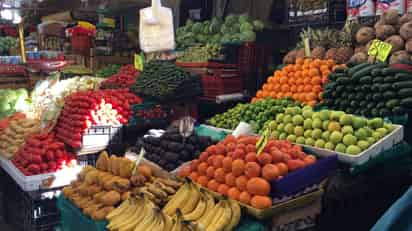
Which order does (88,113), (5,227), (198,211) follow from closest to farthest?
(198,211) → (88,113) → (5,227)

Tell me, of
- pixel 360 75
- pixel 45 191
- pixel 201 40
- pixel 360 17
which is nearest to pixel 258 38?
pixel 201 40

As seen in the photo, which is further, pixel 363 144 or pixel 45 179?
pixel 45 179

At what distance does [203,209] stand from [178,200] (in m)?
0.19

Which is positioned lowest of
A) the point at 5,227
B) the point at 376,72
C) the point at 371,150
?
the point at 5,227

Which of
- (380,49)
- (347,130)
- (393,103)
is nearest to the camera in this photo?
(347,130)

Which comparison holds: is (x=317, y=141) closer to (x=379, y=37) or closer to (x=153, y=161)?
(x=153, y=161)

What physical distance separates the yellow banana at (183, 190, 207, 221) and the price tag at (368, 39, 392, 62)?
7.61 ft

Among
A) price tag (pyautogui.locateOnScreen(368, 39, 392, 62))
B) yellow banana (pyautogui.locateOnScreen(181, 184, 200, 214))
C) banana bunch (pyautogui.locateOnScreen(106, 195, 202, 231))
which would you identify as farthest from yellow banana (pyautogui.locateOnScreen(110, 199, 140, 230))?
price tag (pyautogui.locateOnScreen(368, 39, 392, 62))

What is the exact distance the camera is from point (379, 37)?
4.14 meters

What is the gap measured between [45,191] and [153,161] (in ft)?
3.62

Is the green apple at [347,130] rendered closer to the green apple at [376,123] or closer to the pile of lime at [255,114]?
the green apple at [376,123]

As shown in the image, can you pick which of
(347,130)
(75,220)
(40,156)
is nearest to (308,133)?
(347,130)

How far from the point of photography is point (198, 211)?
2.37 meters

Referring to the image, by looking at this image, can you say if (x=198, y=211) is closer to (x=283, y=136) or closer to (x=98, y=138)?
(x=283, y=136)
